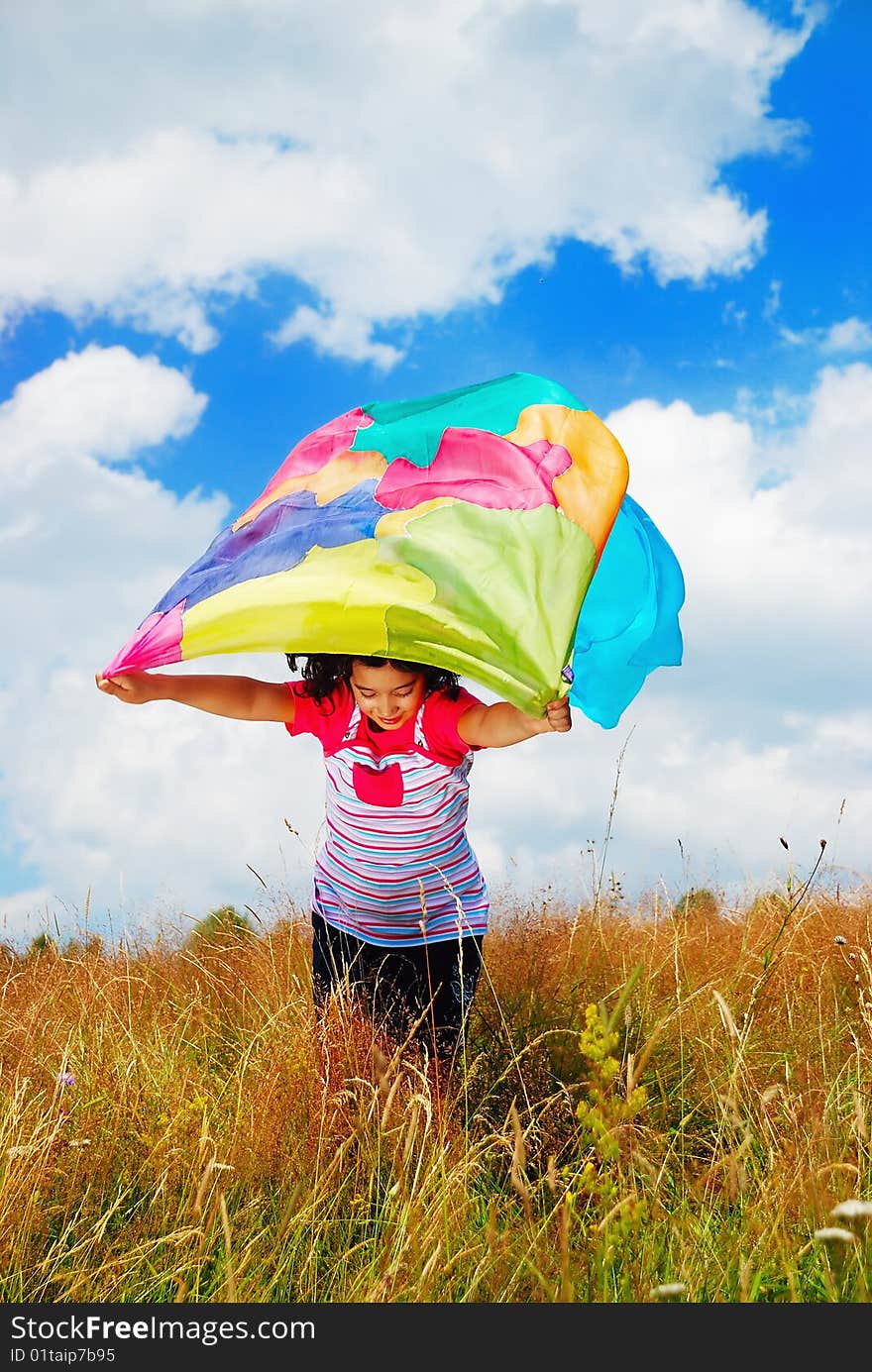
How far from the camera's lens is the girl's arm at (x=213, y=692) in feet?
11.0

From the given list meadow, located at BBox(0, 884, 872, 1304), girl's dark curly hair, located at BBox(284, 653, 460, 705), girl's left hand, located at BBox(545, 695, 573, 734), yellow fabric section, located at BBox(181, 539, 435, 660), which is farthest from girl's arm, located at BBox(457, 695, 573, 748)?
meadow, located at BBox(0, 884, 872, 1304)

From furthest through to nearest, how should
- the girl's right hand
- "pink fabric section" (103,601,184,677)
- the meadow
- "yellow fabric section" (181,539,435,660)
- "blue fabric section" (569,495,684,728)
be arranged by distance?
1. "blue fabric section" (569,495,684,728)
2. the girl's right hand
3. "pink fabric section" (103,601,184,677)
4. "yellow fabric section" (181,539,435,660)
5. the meadow

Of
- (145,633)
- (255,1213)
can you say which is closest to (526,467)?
(145,633)

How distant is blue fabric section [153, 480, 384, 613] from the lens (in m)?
3.29

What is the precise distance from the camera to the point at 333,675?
354cm

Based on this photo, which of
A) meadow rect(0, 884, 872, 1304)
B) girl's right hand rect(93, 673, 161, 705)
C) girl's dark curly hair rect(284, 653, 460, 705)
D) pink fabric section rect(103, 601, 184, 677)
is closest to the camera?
meadow rect(0, 884, 872, 1304)

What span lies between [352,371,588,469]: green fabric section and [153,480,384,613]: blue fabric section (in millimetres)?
220

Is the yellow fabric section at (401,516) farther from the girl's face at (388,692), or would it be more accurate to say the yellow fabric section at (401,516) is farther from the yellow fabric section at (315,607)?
the girl's face at (388,692)

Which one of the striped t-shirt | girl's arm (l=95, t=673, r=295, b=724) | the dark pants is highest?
girl's arm (l=95, t=673, r=295, b=724)

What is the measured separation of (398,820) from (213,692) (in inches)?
27.4

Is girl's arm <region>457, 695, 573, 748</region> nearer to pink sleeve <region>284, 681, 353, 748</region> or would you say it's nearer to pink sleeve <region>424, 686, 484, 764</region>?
pink sleeve <region>424, 686, 484, 764</region>

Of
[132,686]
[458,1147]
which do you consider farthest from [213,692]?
[458,1147]

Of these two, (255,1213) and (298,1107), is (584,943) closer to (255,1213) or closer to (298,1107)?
(298,1107)

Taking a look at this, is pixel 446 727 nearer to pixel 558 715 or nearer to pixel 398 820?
pixel 398 820
